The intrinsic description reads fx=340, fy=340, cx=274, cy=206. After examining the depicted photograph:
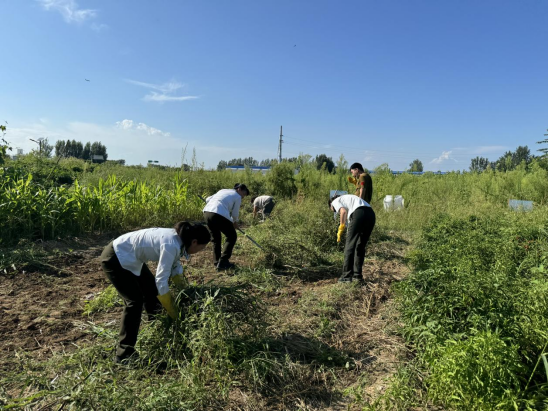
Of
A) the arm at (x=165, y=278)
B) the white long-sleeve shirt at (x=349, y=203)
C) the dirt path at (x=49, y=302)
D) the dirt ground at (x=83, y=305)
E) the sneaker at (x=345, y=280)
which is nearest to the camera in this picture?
the arm at (x=165, y=278)

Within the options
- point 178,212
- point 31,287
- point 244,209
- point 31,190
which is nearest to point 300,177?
point 244,209

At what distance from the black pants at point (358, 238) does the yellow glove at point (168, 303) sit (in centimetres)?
275

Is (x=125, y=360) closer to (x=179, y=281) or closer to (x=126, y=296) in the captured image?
(x=126, y=296)

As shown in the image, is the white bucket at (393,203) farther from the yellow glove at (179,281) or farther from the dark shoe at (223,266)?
the yellow glove at (179,281)

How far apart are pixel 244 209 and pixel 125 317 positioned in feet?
28.2

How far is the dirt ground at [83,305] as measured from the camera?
306 centimetres

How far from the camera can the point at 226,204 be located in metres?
5.60

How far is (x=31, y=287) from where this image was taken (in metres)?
4.69

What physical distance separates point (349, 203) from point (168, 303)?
3080mm

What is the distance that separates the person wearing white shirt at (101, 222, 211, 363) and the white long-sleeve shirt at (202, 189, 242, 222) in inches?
95.5

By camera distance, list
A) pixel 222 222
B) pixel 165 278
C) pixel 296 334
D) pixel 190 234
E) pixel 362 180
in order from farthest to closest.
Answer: pixel 362 180 → pixel 222 222 → pixel 296 334 → pixel 190 234 → pixel 165 278

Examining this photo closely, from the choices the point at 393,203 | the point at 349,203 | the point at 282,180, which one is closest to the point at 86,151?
the point at 282,180

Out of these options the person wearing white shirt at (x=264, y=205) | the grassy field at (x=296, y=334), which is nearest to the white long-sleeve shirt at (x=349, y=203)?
the grassy field at (x=296, y=334)

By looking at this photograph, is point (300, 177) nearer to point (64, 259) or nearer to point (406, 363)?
point (64, 259)
